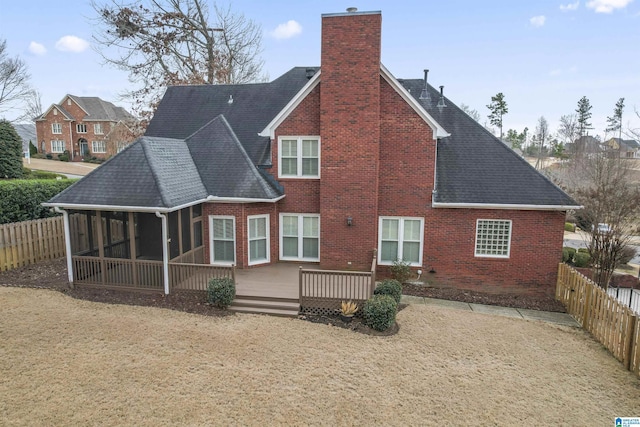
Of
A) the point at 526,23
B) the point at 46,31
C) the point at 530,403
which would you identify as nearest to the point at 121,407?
the point at 530,403

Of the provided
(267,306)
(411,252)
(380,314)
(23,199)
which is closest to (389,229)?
(411,252)

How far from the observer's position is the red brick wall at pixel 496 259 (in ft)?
43.8

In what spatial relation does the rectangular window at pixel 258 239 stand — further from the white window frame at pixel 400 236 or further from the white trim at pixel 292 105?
the white window frame at pixel 400 236

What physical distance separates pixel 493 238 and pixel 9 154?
33.8m

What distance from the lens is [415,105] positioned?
13.5 meters

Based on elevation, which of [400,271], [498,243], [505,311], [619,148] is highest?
[619,148]

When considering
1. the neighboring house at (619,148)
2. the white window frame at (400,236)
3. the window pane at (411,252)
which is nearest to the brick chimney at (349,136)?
the white window frame at (400,236)

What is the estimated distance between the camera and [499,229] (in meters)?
13.6

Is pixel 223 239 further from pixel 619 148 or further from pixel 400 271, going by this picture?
pixel 619 148

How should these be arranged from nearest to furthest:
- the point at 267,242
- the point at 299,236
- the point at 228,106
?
the point at 267,242
the point at 299,236
the point at 228,106

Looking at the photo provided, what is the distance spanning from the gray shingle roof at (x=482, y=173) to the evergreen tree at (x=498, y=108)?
183 feet

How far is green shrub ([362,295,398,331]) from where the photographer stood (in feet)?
33.3

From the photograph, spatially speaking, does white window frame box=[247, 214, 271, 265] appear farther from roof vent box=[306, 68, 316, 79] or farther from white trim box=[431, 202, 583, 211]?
roof vent box=[306, 68, 316, 79]

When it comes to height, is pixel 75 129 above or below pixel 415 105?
above
